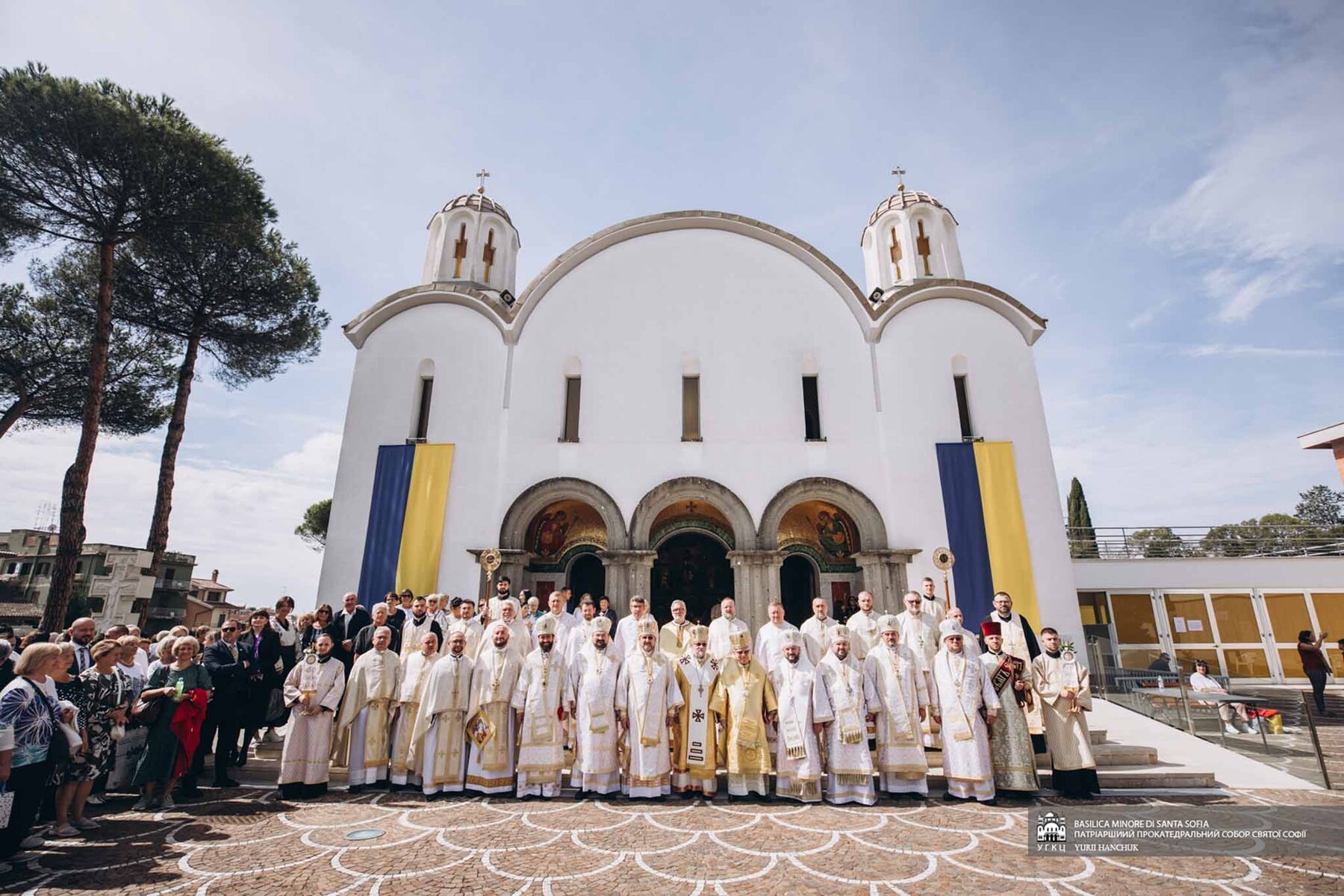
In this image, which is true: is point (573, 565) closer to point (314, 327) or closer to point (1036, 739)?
point (1036, 739)

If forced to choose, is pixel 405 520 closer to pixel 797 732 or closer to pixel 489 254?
pixel 489 254

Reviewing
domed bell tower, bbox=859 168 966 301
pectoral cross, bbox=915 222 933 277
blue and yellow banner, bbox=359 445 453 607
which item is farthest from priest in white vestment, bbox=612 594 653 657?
pectoral cross, bbox=915 222 933 277

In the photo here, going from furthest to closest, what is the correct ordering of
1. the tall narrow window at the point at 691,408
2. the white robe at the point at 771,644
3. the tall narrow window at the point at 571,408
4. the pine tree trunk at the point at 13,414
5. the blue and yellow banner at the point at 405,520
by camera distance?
the pine tree trunk at the point at 13,414, the tall narrow window at the point at 571,408, the tall narrow window at the point at 691,408, the blue and yellow banner at the point at 405,520, the white robe at the point at 771,644

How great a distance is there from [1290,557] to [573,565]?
16.8 metres

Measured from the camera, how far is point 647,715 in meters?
5.67

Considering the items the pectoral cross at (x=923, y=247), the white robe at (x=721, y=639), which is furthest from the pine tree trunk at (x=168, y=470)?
the pectoral cross at (x=923, y=247)

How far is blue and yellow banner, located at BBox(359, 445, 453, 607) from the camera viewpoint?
37.6 feet

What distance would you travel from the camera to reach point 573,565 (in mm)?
12656

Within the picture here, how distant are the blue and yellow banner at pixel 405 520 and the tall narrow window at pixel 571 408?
234 centimetres

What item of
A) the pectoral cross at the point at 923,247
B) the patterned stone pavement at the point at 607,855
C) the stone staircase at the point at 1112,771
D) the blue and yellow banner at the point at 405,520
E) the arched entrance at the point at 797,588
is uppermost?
the pectoral cross at the point at 923,247

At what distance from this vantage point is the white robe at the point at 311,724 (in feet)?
18.7

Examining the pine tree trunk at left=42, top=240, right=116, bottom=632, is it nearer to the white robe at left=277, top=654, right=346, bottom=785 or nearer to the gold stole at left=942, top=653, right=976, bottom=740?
the white robe at left=277, top=654, right=346, bottom=785

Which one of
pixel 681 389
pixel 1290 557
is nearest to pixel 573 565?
pixel 681 389

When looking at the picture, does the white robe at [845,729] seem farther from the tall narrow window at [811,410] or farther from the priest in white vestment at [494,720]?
the tall narrow window at [811,410]
